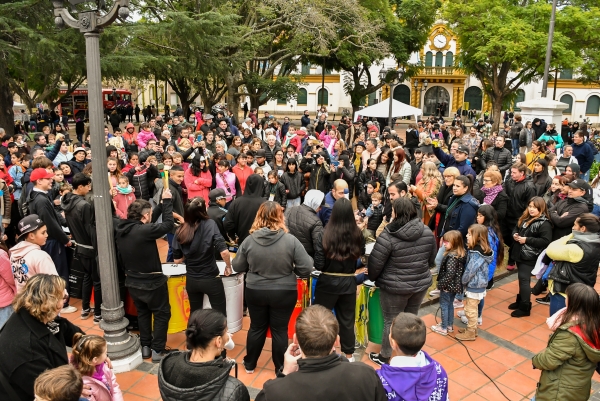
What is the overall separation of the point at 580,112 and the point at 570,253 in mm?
50384

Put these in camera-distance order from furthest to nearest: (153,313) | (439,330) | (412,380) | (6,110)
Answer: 1. (6,110)
2. (439,330)
3. (153,313)
4. (412,380)

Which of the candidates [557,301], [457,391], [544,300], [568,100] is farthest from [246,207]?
[568,100]

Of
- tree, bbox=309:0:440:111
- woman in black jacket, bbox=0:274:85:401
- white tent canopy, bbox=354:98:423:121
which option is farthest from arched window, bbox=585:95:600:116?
woman in black jacket, bbox=0:274:85:401

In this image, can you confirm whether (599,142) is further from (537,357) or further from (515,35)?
(537,357)

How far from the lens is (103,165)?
4.66m

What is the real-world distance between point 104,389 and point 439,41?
175 feet

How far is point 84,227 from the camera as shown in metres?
5.72

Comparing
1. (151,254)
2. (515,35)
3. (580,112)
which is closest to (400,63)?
(515,35)

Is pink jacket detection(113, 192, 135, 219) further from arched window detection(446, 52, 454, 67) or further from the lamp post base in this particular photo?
arched window detection(446, 52, 454, 67)

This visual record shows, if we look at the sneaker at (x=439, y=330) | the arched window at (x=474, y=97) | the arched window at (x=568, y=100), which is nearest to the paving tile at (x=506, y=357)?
the sneaker at (x=439, y=330)

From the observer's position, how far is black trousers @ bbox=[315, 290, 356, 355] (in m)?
4.71

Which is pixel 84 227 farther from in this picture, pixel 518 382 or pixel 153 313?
pixel 518 382

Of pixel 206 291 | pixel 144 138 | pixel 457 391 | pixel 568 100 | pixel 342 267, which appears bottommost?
pixel 457 391

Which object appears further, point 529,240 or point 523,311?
point 523,311
